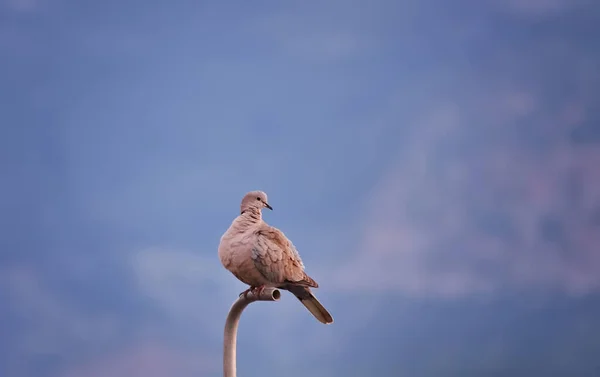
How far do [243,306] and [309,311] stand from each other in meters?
1.73

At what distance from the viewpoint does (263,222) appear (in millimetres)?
9078

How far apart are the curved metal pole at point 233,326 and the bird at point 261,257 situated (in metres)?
0.99

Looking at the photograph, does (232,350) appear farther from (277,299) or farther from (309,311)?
(309,311)

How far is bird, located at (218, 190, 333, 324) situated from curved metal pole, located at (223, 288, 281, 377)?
991mm

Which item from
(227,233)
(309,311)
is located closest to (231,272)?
(227,233)

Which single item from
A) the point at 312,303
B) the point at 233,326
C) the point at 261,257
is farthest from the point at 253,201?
the point at 233,326

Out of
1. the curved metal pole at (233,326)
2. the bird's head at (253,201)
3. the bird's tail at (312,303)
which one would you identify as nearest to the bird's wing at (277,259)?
the bird's tail at (312,303)

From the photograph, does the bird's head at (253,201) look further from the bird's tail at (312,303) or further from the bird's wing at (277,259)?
the bird's tail at (312,303)

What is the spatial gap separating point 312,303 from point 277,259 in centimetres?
71

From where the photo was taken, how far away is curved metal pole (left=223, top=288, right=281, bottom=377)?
7.06 m

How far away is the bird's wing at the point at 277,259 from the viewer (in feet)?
28.3

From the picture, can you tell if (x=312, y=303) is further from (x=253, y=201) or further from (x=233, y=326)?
(x=233, y=326)

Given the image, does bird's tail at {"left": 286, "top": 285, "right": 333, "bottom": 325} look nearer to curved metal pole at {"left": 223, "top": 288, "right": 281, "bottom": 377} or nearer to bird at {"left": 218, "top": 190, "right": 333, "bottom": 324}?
bird at {"left": 218, "top": 190, "right": 333, "bottom": 324}

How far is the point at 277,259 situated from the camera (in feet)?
28.6
